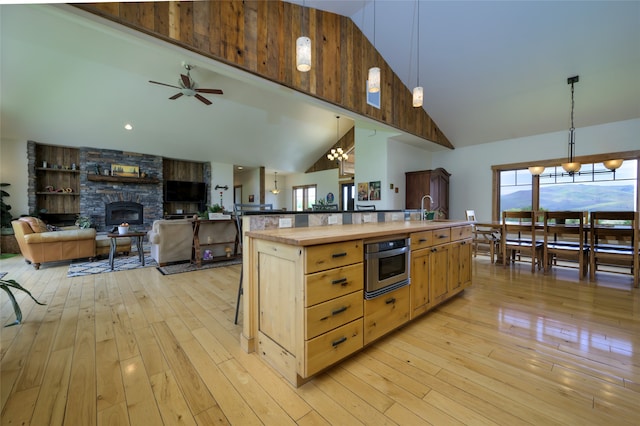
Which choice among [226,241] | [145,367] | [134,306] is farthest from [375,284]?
[226,241]

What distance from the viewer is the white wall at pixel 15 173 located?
6281 mm

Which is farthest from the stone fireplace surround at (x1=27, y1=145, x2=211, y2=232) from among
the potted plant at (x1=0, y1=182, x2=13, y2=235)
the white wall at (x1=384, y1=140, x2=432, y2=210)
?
the white wall at (x1=384, y1=140, x2=432, y2=210)

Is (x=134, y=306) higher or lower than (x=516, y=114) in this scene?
lower

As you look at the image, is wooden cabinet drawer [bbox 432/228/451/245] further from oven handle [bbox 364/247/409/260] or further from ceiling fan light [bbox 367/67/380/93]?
ceiling fan light [bbox 367/67/380/93]

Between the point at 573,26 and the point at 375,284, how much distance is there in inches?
188

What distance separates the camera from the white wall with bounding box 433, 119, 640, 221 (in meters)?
4.84

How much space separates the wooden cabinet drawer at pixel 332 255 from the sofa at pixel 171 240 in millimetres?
4014

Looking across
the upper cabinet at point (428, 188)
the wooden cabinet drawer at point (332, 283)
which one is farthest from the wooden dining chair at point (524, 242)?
the wooden cabinet drawer at point (332, 283)

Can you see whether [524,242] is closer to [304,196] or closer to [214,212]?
[214,212]

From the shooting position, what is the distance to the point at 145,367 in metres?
1.70

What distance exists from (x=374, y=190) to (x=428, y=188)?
4.06ft

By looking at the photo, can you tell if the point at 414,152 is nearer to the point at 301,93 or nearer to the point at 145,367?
the point at 301,93

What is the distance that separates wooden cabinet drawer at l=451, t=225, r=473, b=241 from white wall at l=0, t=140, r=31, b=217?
31.7 ft

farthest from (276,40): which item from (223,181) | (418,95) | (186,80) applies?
(223,181)
